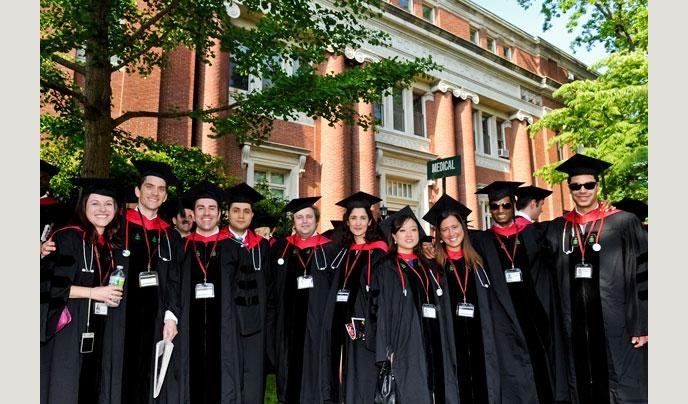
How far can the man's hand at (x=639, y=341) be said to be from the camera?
13.0 feet

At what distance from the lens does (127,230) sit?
150 inches

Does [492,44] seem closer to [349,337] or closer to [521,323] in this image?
[521,323]

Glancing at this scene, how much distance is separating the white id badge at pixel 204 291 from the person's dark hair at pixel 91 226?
78cm

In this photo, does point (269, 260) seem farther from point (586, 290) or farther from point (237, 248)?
point (586, 290)

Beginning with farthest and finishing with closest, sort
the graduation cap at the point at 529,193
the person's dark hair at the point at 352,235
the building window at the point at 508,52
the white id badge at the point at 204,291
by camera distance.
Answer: the building window at the point at 508,52 < the graduation cap at the point at 529,193 < the person's dark hair at the point at 352,235 < the white id badge at the point at 204,291

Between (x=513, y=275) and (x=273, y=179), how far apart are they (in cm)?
1052

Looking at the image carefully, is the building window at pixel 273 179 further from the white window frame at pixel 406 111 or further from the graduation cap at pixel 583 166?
the graduation cap at pixel 583 166

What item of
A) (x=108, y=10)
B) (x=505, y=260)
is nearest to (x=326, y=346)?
(x=505, y=260)

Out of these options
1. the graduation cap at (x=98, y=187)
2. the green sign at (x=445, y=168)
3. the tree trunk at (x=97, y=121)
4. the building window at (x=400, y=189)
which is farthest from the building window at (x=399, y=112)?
the graduation cap at (x=98, y=187)

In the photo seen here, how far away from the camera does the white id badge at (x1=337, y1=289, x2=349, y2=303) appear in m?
4.54

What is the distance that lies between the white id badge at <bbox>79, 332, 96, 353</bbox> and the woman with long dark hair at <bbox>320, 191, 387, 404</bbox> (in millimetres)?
1951

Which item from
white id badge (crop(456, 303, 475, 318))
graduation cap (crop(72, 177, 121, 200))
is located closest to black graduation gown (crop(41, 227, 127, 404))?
graduation cap (crop(72, 177, 121, 200))

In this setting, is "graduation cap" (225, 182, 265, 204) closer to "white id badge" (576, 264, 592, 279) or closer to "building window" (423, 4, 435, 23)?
"white id badge" (576, 264, 592, 279)

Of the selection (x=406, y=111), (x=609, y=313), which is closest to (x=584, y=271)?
(x=609, y=313)
